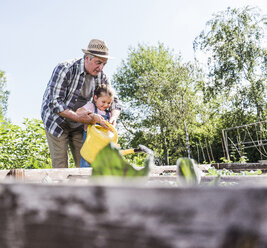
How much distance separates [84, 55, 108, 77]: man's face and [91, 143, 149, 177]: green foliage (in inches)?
118

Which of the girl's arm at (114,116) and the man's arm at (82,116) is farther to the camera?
the girl's arm at (114,116)

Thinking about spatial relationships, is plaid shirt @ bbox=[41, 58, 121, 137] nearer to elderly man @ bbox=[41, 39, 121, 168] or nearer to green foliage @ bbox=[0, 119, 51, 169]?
elderly man @ bbox=[41, 39, 121, 168]

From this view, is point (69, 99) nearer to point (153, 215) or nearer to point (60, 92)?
point (60, 92)

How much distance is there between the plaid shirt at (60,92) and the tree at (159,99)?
774 inches

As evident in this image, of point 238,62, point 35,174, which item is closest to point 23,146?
point 35,174

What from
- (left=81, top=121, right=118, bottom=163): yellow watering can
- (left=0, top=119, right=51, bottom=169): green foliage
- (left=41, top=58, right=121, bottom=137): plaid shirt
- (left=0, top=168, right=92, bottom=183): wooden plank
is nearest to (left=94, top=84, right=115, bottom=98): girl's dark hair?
(left=41, top=58, right=121, bottom=137): plaid shirt

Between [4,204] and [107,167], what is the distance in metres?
0.13

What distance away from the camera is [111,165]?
372 mm

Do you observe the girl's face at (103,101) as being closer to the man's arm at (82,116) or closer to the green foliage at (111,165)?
the man's arm at (82,116)

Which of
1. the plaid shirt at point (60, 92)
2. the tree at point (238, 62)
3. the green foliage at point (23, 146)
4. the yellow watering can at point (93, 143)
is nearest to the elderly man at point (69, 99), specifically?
the plaid shirt at point (60, 92)

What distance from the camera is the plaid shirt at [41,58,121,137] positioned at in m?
3.07

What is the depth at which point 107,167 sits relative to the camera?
37cm

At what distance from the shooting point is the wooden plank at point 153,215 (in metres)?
0.24

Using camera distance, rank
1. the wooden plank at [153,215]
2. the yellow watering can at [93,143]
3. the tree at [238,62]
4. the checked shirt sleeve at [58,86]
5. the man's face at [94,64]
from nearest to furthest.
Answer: the wooden plank at [153,215] → the yellow watering can at [93,143] → the checked shirt sleeve at [58,86] → the man's face at [94,64] → the tree at [238,62]
